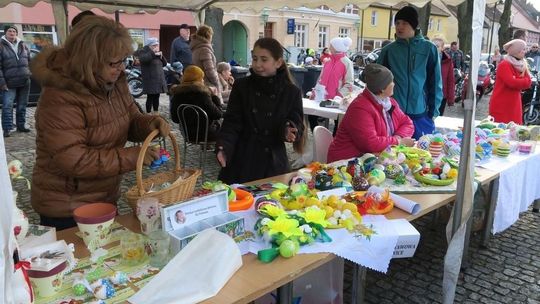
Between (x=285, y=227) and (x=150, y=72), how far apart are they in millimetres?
6635

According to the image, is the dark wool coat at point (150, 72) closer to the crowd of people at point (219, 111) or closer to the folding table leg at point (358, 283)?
the crowd of people at point (219, 111)

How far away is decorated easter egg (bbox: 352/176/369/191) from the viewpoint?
2.24m

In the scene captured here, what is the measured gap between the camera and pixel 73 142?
1730 millimetres

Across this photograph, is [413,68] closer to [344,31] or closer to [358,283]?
[358,283]

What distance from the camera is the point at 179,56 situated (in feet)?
27.9

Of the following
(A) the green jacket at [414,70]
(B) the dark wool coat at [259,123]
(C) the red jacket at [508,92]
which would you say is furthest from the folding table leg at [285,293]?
(C) the red jacket at [508,92]

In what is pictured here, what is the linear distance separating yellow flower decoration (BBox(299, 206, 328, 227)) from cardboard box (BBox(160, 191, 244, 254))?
0.27 metres

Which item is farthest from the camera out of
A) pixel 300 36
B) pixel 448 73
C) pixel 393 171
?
pixel 300 36

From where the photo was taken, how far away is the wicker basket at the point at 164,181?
1651 mm

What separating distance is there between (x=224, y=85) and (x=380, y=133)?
393cm

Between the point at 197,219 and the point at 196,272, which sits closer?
the point at 196,272

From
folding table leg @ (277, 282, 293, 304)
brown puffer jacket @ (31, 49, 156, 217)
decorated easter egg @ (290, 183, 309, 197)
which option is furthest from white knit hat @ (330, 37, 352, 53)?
folding table leg @ (277, 282, 293, 304)

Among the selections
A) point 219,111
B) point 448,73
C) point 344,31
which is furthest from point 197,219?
point 344,31

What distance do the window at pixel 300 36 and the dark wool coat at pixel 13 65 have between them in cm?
2107
